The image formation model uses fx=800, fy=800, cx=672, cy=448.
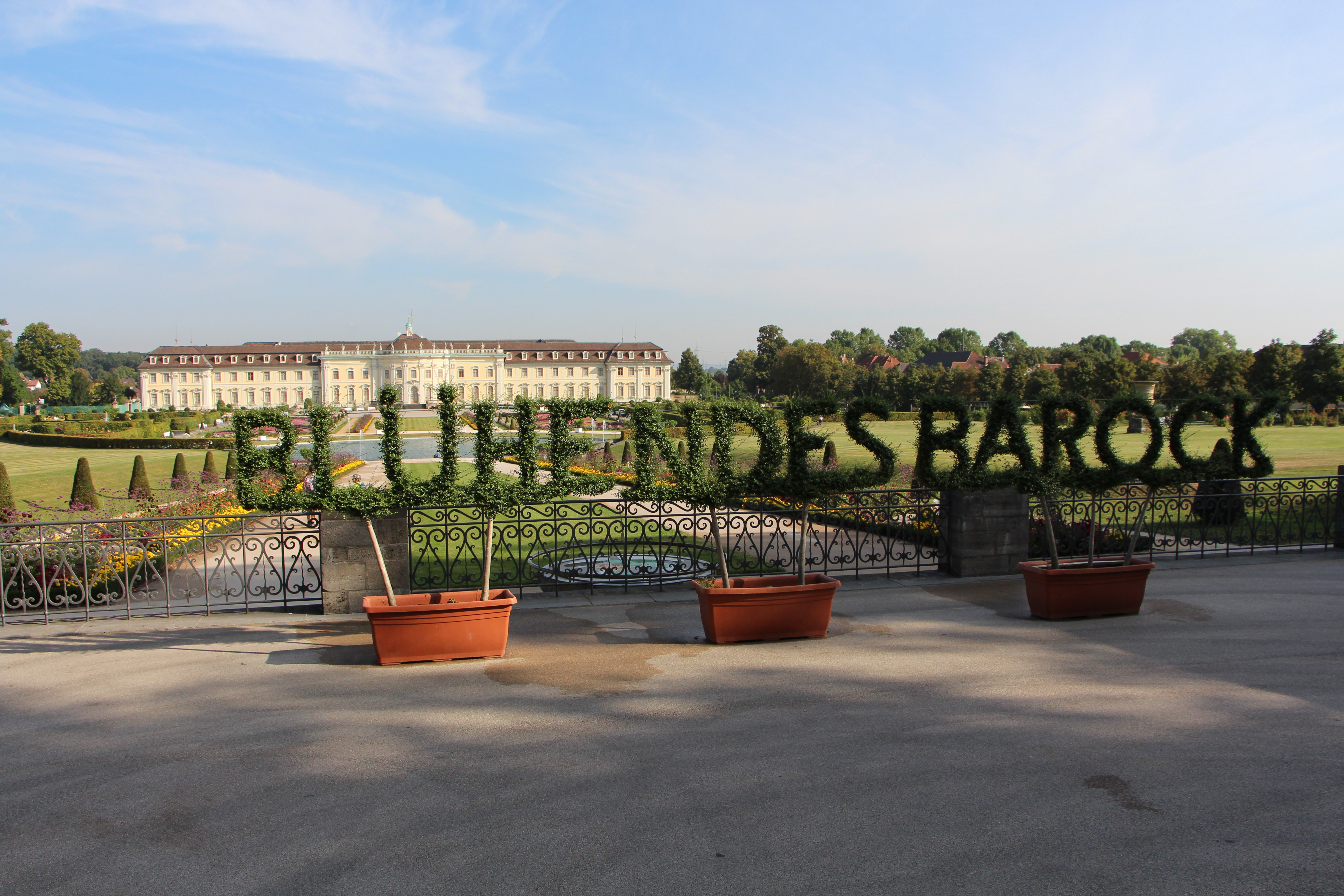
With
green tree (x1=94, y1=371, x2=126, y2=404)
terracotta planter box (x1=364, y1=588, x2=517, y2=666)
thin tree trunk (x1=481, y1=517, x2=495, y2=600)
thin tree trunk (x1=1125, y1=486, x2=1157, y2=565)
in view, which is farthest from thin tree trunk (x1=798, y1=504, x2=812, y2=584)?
green tree (x1=94, y1=371, x2=126, y2=404)

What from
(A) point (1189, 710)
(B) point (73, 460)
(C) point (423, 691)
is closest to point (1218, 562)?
(A) point (1189, 710)

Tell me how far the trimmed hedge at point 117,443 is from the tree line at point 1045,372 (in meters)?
24.6

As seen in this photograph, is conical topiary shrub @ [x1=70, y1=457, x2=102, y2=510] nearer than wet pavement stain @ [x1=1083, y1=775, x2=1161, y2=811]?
No

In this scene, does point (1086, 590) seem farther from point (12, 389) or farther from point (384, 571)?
point (12, 389)

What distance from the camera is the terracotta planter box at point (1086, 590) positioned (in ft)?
25.5

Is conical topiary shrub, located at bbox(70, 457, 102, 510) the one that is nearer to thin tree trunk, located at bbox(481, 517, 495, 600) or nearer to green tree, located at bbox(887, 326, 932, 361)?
thin tree trunk, located at bbox(481, 517, 495, 600)

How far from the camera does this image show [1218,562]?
35.1ft

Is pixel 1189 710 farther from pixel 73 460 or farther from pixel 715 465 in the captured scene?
pixel 73 460

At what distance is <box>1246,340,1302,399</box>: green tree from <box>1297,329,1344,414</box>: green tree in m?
0.50

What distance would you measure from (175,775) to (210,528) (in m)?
11.0

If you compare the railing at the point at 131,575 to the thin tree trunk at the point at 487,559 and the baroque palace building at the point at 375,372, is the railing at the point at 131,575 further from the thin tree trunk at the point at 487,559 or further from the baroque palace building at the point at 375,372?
the baroque palace building at the point at 375,372

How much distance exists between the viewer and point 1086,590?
25.7 ft

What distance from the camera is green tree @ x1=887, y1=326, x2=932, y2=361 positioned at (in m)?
135

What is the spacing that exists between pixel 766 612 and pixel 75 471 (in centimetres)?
2754
